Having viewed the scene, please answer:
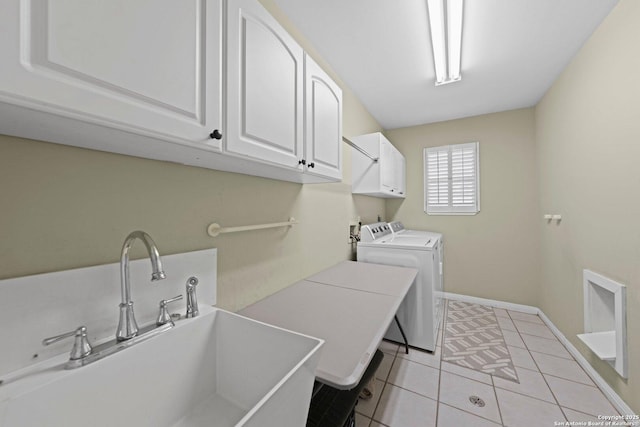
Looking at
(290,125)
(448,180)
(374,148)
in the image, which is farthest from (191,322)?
(448,180)

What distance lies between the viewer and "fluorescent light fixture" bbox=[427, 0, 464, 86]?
1.51 meters

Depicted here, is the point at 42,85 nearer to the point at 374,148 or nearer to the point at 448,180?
the point at 374,148

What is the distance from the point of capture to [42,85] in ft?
1.46

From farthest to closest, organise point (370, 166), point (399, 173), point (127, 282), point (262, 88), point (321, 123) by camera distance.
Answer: point (399, 173) → point (370, 166) → point (321, 123) → point (262, 88) → point (127, 282)

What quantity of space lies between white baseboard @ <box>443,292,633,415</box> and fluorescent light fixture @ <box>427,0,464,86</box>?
2.70 metres

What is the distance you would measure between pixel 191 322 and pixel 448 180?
366 centimetres

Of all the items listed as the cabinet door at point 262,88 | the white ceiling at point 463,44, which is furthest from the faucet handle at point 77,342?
the white ceiling at point 463,44

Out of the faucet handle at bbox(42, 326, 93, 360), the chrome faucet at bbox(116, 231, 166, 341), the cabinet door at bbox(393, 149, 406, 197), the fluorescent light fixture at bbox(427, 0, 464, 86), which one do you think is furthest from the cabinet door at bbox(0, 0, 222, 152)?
the cabinet door at bbox(393, 149, 406, 197)

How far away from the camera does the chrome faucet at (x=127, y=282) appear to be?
72cm

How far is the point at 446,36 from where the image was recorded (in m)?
1.78

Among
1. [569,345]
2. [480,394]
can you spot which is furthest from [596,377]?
[480,394]

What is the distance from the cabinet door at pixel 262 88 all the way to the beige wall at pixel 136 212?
14.0 inches

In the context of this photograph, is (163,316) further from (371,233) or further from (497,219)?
(497,219)

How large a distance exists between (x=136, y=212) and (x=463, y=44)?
99.7 inches
